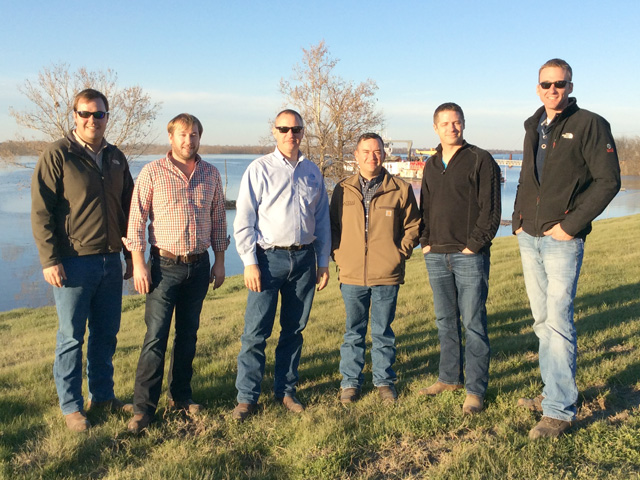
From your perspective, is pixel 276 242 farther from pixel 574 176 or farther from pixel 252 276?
pixel 574 176

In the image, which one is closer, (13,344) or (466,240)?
(466,240)

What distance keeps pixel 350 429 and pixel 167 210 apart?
82.4 inches

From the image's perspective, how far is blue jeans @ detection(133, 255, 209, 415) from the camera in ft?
12.4

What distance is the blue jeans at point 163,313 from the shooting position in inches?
149

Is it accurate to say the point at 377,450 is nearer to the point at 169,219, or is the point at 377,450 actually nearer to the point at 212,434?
the point at 212,434

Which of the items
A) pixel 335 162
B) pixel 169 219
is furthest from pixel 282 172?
pixel 335 162

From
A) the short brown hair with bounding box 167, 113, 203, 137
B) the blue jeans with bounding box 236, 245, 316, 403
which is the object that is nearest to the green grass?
the blue jeans with bounding box 236, 245, 316, 403

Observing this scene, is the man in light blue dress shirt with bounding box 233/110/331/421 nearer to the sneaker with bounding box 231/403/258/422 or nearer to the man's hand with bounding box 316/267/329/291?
the sneaker with bounding box 231/403/258/422

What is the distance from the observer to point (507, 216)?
1684 inches

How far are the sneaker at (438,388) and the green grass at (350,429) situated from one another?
10 centimetres

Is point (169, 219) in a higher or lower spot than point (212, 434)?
higher

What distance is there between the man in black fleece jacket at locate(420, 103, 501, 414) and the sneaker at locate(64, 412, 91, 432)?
8.83 feet

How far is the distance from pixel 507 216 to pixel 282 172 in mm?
42032

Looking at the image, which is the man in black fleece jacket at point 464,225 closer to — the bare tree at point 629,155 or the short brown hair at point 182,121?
the short brown hair at point 182,121
